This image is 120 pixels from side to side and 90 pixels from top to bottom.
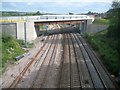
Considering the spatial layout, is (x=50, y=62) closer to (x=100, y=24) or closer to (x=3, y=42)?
(x=3, y=42)

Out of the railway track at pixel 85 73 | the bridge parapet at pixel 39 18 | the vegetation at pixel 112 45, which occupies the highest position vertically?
the bridge parapet at pixel 39 18

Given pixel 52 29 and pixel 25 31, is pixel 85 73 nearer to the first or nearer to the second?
pixel 25 31

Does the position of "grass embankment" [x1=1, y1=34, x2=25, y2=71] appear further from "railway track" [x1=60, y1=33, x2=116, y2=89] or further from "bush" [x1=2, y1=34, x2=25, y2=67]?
"railway track" [x1=60, y1=33, x2=116, y2=89]

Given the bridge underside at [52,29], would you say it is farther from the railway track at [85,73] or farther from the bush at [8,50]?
the railway track at [85,73]

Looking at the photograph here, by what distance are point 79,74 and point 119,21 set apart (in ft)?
71.3

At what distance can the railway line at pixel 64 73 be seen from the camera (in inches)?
888

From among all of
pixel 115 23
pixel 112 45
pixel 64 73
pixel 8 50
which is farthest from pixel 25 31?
pixel 64 73

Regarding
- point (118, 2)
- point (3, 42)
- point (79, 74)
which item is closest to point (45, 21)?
point (118, 2)

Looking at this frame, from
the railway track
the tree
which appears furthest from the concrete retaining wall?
the tree

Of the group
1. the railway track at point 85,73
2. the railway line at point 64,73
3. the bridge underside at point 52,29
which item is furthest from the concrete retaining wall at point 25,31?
the railway track at point 85,73

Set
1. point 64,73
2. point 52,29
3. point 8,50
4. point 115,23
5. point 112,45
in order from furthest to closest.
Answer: point 52,29, point 115,23, point 112,45, point 8,50, point 64,73

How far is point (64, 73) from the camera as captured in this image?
1032 inches

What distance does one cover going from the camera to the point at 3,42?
127ft

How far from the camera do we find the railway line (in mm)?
22553
